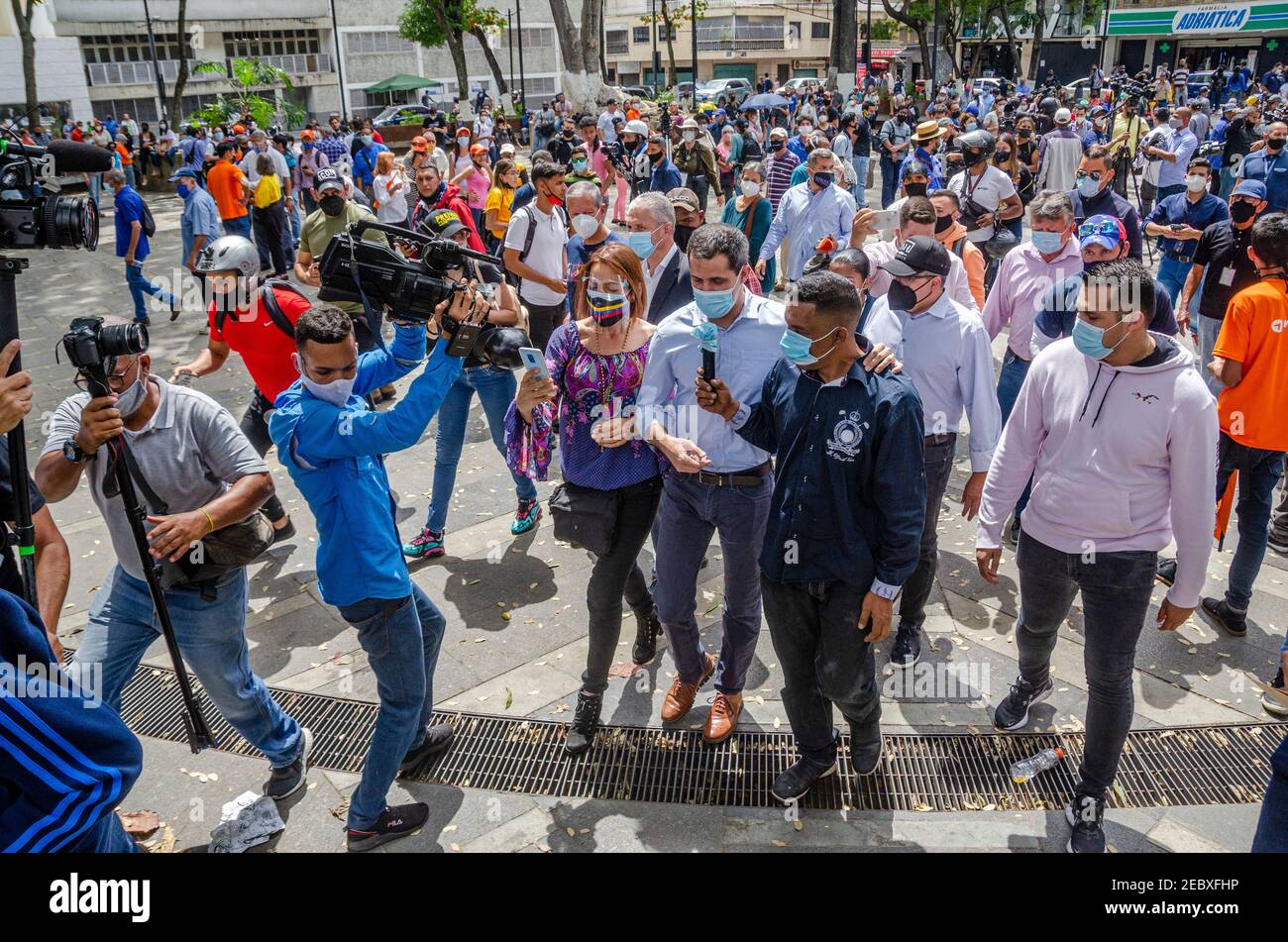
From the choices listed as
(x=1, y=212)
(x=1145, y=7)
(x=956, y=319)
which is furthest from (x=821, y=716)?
(x=1145, y=7)

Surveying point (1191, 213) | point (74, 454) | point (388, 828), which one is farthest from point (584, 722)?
point (1191, 213)

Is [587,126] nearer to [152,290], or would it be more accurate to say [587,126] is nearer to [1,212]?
[152,290]

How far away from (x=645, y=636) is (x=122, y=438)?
2.57m

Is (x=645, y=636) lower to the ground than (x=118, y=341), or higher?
lower

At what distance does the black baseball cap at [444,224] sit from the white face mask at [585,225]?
297 centimetres

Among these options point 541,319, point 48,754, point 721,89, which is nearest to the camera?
point 48,754

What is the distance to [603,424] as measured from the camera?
12.9 ft

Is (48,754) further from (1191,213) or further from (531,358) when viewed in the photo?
(1191,213)

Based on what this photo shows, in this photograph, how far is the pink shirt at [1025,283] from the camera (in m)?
5.80

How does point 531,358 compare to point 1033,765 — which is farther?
point 1033,765

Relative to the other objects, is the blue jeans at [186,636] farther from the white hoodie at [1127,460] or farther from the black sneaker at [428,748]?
the white hoodie at [1127,460]

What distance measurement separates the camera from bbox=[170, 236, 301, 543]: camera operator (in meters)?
5.53

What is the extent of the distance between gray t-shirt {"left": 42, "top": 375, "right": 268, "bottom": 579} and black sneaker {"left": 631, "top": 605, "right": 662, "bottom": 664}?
203 centimetres

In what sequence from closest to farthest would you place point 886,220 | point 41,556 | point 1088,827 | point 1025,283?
point 41,556 < point 1088,827 < point 1025,283 < point 886,220
